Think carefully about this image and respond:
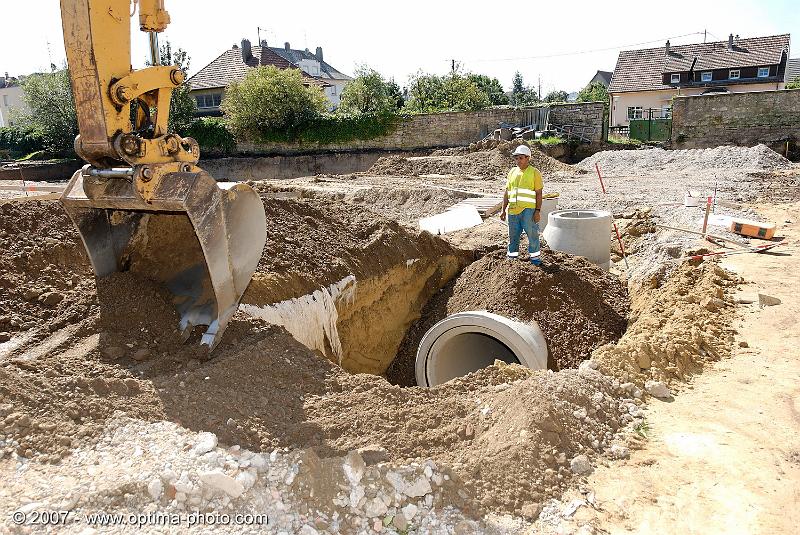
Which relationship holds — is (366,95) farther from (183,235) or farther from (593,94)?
(593,94)

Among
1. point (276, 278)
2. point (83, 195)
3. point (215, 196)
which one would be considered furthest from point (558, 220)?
point (83, 195)

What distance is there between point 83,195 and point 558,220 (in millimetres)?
6375

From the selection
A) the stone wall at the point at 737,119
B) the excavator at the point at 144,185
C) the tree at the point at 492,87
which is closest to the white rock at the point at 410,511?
the excavator at the point at 144,185

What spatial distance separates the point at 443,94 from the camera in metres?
32.4

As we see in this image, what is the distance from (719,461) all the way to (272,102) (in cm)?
2536

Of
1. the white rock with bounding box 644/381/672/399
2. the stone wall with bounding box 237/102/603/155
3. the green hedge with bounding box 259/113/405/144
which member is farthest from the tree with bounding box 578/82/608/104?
the white rock with bounding box 644/381/672/399

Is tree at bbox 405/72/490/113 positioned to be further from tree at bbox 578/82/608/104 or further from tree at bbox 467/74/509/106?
tree at bbox 578/82/608/104

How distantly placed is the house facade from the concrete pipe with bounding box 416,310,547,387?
27.8 m

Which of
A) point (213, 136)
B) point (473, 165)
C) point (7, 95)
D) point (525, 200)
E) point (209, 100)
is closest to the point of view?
point (525, 200)

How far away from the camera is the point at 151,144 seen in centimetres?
442

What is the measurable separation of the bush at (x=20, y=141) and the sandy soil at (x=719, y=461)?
33341 mm

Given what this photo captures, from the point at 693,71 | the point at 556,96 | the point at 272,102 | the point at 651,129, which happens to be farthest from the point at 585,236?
the point at 556,96

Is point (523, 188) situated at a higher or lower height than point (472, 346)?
higher

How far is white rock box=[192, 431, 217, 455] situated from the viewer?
3424 millimetres
